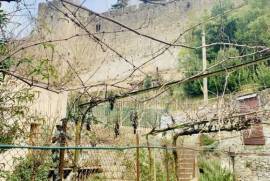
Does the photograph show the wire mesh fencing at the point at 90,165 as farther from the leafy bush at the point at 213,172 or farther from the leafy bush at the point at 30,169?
the leafy bush at the point at 213,172

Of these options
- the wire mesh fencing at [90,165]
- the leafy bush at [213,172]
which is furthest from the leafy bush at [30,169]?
the leafy bush at [213,172]

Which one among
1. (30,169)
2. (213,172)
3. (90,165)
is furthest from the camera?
(213,172)

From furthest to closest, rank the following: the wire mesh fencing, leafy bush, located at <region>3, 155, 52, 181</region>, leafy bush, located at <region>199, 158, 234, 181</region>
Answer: leafy bush, located at <region>199, 158, 234, 181</region>, leafy bush, located at <region>3, 155, 52, 181</region>, the wire mesh fencing

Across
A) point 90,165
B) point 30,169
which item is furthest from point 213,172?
point 30,169

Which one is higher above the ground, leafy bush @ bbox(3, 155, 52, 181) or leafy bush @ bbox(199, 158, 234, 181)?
leafy bush @ bbox(3, 155, 52, 181)

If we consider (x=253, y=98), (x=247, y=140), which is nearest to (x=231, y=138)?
(x=247, y=140)

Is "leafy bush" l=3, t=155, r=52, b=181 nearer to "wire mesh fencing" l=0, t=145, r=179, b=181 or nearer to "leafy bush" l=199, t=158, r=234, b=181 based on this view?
"wire mesh fencing" l=0, t=145, r=179, b=181

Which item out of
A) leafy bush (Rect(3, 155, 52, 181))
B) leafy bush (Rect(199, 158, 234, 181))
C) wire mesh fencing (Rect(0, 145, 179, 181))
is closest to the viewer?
wire mesh fencing (Rect(0, 145, 179, 181))

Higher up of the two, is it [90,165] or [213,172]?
[90,165]

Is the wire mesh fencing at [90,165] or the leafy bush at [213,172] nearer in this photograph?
the wire mesh fencing at [90,165]

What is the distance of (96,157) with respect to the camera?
27.4ft

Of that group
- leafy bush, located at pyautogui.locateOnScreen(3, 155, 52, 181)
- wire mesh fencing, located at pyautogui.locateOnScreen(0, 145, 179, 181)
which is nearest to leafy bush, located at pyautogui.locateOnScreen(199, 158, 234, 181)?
wire mesh fencing, located at pyautogui.locateOnScreen(0, 145, 179, 181)

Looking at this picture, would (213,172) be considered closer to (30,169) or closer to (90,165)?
(90,165)

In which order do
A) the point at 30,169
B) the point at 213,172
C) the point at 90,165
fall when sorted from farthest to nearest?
1. the point at 213,172
2. the point at 90,165
3. the point at 30,169
